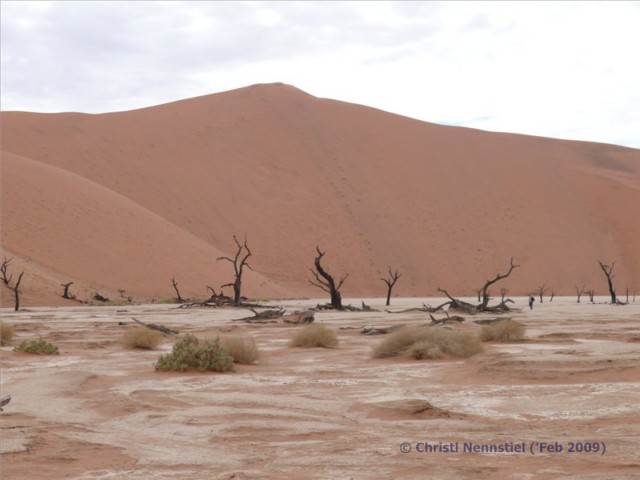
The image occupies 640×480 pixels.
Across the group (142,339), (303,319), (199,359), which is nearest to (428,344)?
(199,359)

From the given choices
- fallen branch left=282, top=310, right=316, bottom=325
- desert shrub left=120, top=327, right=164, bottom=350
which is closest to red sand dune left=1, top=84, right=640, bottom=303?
fallen branch left=282, top=310, right=316, bottom=325

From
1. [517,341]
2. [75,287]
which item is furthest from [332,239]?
[517,341]

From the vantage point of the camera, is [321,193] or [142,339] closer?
[142,339]

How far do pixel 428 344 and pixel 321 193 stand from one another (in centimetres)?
7331

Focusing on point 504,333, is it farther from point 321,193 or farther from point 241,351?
point 321,193

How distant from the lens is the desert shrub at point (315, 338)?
19750 millimetres

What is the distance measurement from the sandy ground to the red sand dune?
46147 mm

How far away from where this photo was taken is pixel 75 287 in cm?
5294

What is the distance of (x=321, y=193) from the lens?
296ft

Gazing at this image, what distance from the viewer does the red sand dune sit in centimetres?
Result: 6644

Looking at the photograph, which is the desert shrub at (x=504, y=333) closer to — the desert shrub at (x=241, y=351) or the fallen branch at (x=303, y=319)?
the desert shrub at (x=241, y=351)

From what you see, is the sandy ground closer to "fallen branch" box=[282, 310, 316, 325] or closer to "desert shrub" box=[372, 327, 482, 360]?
"desert shrub" box=[372, 327, 482, 360]

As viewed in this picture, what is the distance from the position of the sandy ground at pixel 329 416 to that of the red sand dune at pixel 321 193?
46147 millimetres

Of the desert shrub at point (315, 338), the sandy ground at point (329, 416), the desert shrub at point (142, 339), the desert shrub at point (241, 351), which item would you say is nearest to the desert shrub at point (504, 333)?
the sandy ground at point (329, 416)
